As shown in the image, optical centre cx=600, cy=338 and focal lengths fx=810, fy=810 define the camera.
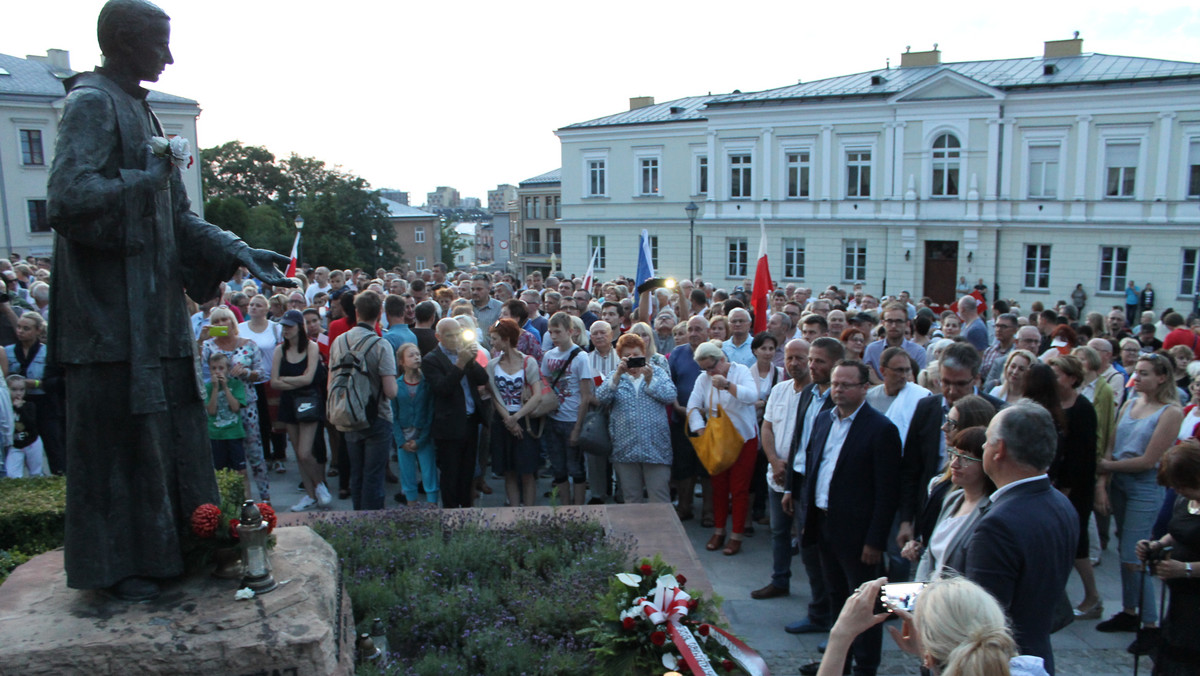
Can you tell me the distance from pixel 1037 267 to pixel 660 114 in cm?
1826

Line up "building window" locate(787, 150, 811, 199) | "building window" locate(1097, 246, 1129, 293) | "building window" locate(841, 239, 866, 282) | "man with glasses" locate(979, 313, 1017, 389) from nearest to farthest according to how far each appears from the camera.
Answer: "man with glasses" locate(979, 313, 1017, 389), "building window" locate(1097, 246, 1129, 293), "building window" locate(841, 239, 866, 282), "building window" locate(787, 150, 811, 199)

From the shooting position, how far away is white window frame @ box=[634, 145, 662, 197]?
127 ft

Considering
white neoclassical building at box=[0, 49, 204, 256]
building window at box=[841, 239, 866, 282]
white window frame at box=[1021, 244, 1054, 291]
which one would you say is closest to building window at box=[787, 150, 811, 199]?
building window at box=[841, 239, 866, 282]

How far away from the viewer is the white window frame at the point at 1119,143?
28203 millimetres

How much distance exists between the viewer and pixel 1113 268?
2950 centimetres

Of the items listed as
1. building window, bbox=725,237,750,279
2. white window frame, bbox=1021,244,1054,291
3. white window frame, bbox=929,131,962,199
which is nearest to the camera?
white window frame, bbox=1021,244,1054,291

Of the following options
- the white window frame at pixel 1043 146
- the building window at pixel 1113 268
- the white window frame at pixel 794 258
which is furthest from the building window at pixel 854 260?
the building window at pixel 1113 268

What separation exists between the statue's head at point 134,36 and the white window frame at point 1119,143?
3260 cm

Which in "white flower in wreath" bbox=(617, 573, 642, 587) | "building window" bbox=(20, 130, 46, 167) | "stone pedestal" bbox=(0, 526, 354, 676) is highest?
"building window" bbox=(20, 130, 46, 167)

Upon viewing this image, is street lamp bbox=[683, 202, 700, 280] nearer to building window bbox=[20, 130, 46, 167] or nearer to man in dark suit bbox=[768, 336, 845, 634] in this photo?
man in dark suit bbox=[768, 336, 845, 634]

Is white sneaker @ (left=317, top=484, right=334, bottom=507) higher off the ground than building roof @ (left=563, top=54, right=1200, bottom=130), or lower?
lower

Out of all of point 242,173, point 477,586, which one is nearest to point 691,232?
point 477,586

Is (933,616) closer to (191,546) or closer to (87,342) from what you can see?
(191,546)

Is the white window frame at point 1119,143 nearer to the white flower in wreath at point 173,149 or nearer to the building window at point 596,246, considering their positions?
the building window at point 596,246
